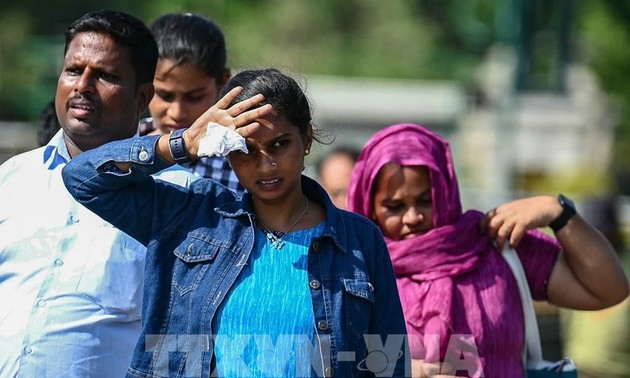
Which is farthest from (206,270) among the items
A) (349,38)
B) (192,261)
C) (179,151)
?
(349,38)

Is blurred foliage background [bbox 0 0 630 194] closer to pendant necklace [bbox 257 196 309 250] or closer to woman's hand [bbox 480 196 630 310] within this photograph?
woman's hand [bbox 480 196 630 310]

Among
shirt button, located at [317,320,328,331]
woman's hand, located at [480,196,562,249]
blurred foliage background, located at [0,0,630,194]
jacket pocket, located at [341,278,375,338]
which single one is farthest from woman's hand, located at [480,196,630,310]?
blurred foliage background, located at [0,0,630,194]

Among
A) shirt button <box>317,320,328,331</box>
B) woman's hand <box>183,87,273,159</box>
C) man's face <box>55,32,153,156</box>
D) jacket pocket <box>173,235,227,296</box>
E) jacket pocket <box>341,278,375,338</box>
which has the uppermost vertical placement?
man's face <box>55,32,153,156</box>

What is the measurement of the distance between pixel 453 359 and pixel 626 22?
19.9 m

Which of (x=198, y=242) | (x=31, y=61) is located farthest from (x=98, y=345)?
(x=31, y=61)

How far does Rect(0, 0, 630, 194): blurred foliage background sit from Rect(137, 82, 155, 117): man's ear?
1943cm

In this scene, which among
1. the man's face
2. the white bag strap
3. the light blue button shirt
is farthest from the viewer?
the white bag strap

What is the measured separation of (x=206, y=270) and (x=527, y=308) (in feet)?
3.98

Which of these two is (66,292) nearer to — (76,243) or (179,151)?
(76,243)

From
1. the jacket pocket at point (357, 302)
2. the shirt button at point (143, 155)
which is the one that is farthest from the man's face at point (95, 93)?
the jacket pocket at point (357, 302)

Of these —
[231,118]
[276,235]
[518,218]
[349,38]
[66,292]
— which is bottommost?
[66,292]

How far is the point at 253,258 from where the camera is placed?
10.5ft

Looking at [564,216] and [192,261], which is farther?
[564,216]

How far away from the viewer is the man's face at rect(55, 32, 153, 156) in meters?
3.68
